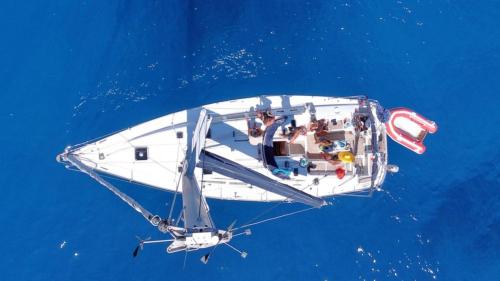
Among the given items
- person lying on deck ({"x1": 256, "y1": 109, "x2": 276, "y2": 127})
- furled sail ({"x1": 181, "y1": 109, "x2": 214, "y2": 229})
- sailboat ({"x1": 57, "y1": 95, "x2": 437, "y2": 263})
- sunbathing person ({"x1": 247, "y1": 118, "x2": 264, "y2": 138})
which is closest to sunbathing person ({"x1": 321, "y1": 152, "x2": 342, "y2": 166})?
sailboat ({"x1": 57, "y1": 95, "x2": 437, "y2": 263})

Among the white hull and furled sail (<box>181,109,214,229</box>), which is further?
the white hull

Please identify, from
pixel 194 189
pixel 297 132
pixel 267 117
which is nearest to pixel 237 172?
pixel 194 189

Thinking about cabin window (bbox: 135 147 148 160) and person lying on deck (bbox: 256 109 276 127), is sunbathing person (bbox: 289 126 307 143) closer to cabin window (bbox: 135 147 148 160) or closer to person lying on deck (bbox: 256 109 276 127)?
person lying on deck (bbox: 256 109 276 127)

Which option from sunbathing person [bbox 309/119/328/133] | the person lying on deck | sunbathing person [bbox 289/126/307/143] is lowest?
sunbathing person [bbox 289/126/307/143]

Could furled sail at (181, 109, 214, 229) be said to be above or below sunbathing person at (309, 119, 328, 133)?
below

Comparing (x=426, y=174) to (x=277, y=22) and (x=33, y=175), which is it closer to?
(x=277, y=22)

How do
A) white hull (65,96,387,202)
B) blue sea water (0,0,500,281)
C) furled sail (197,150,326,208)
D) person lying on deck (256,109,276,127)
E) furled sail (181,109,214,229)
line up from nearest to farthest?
1. furled sail (181,109,214,229)
2. furled sail (197,150,326,208)
3. person lying on deck (256,109,276,127)
4. white hull (65,96,387,202)
5. blue sea water (0,0,500,281)

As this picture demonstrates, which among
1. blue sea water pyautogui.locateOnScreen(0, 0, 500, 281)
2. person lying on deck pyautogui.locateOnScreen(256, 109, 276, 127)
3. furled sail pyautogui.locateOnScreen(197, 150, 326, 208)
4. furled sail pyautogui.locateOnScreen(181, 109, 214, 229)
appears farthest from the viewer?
blue sea water pyautogui.locateOnScreen(0, 0, 500, 281)
